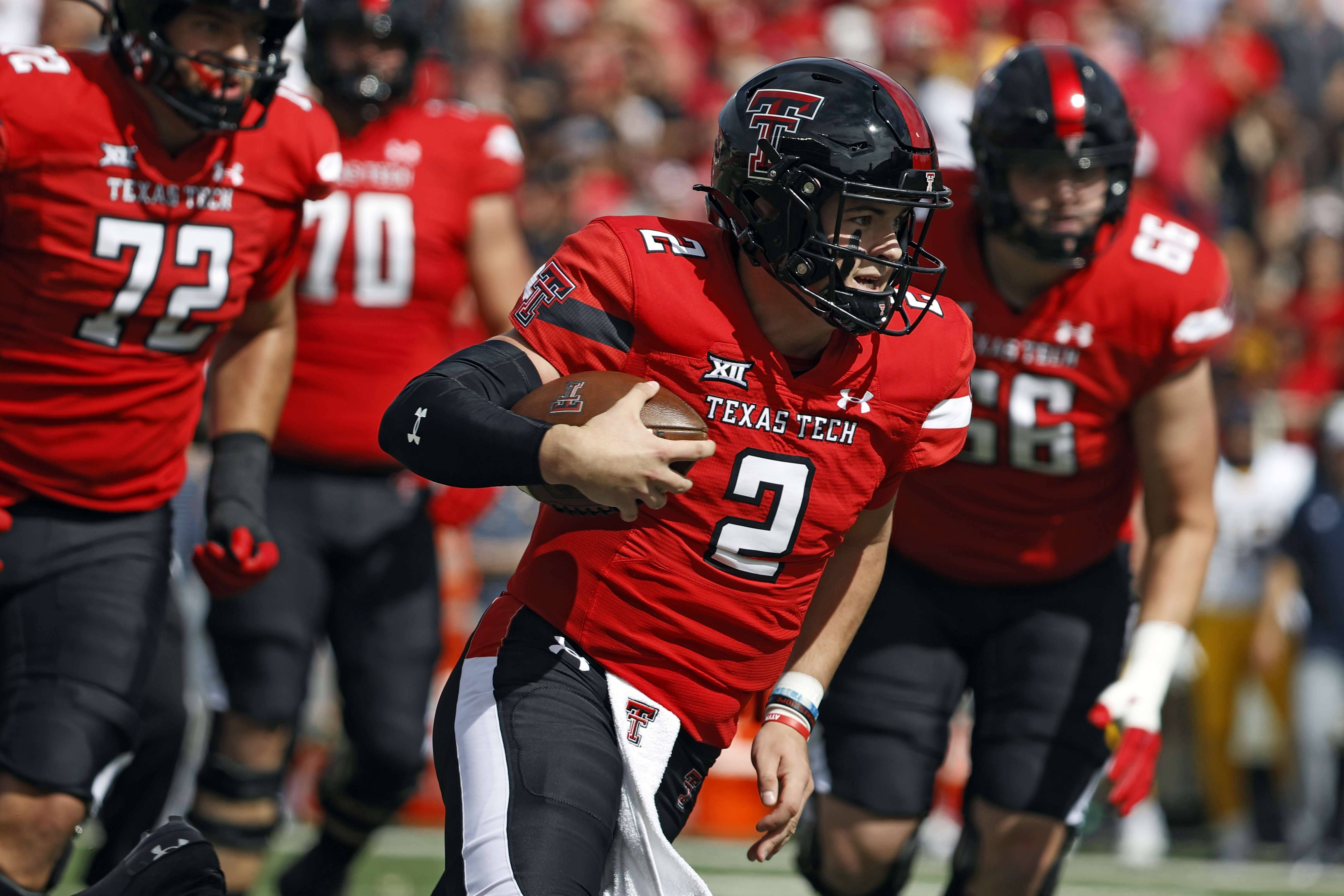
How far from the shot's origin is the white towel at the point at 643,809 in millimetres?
2680

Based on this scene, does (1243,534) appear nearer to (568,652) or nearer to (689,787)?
(689,787)

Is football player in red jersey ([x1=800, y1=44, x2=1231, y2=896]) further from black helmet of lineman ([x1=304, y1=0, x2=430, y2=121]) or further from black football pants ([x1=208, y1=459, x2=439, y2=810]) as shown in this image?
black helmet of lineman ([x1=304, y1=0, x2=430, y2=121])

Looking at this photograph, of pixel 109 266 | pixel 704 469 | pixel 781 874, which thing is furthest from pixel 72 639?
pixel 781 874

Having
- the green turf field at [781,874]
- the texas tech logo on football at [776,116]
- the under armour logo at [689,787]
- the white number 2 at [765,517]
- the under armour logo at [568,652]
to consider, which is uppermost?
the texas tech logo on football at [776,116]

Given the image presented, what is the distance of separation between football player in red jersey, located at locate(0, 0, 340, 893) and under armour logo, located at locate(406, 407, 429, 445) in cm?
114

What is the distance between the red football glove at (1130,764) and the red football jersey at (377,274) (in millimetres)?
2053

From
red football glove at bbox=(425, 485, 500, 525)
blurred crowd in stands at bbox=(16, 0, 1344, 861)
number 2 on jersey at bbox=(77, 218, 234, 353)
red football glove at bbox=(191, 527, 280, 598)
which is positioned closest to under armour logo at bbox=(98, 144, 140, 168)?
number 2 on jersey at bbox=(77, 218, 234, 353)

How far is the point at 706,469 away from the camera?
2.74 m

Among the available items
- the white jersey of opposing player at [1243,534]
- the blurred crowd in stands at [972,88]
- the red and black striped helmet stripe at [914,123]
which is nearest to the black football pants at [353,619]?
the red and black striped helmet stripe at [914,123]

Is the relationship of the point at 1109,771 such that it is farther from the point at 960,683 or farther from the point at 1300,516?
the point at 1300,516

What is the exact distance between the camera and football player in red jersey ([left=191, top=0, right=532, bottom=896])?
430cm

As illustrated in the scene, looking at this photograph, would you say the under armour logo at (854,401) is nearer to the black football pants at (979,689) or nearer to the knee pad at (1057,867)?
the black football pants at (979,689)

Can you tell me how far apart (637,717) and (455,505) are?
218 centimetres

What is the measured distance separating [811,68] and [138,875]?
184 cm
